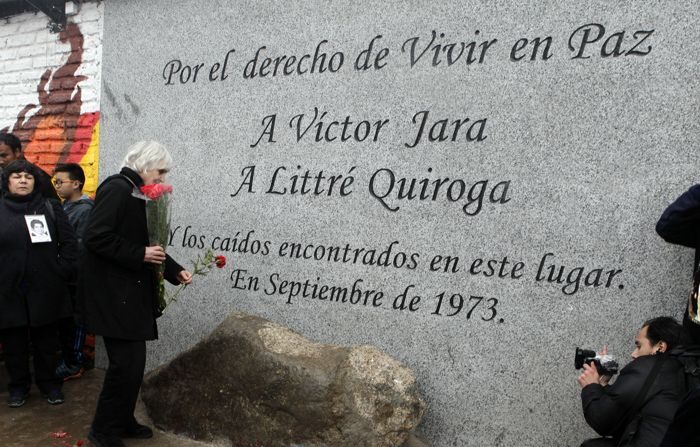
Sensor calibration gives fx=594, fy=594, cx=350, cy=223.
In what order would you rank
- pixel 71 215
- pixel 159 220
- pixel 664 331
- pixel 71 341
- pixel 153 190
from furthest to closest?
pixel 71 341
pixel 71 215
pixel 159 220
pixel 153 190
pixel 664 331

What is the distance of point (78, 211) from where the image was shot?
422 cm

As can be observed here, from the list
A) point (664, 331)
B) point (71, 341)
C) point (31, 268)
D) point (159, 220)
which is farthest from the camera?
point (71, 341)

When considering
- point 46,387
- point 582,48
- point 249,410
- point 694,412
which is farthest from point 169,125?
point 694,412

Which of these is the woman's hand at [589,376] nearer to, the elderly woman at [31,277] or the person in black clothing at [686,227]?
the person in black clothing at [686,227]

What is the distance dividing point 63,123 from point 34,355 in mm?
Answer: 2114

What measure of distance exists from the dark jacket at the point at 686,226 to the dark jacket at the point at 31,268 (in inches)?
136

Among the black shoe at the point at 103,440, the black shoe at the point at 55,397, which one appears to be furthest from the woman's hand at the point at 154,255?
the black shoe at the point at 55,397

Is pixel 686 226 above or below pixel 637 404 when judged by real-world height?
above

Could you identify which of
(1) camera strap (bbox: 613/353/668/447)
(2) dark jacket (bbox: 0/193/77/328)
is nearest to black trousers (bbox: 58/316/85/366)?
(2) dark jacket (bbox: 0/193/77/328)

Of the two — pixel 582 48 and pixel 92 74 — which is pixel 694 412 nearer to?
pixel 582 48

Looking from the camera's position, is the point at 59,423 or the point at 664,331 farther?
the point at 59,423

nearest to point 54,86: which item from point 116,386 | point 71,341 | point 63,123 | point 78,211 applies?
point 63,123

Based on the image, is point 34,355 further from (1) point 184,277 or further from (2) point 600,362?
(2) point 600,362

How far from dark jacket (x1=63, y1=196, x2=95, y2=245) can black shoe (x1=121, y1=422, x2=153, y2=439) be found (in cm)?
140
